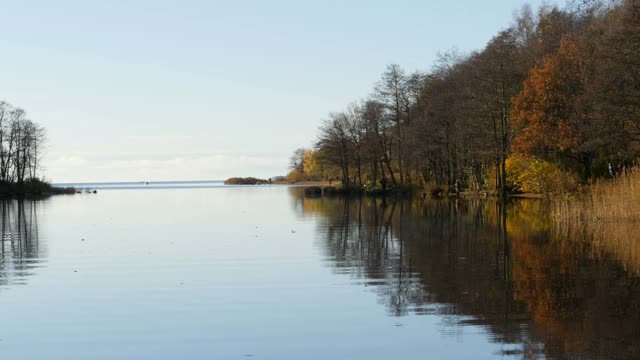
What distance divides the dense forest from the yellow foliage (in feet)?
0.43

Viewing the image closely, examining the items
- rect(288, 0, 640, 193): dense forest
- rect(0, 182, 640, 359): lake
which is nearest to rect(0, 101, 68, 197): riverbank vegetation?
rect(288, 0, 640, 193): dense forest

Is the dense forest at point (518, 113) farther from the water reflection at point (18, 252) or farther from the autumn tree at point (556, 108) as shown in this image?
the water reflection at point (18, 252)

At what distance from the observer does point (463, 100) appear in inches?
2987

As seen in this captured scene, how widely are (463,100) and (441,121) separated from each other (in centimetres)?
582

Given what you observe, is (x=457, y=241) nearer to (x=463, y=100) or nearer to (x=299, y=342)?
(x=299, y=342)

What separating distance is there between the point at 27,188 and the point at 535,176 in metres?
73.3

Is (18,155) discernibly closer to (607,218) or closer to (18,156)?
(18,156)

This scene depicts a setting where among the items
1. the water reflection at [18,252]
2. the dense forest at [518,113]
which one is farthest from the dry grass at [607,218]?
the water reflection at [18,252]

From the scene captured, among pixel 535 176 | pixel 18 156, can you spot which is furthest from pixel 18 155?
pixel 535 176

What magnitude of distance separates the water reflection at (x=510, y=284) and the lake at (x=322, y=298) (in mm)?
46

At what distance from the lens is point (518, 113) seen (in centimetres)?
5853

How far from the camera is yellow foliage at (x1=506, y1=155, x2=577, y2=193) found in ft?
171

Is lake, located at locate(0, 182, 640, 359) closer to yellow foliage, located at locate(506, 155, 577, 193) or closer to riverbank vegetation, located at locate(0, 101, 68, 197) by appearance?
yellow foliage, located at locate(506, 155, 577, 193)

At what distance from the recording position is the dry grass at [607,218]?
25703mm
